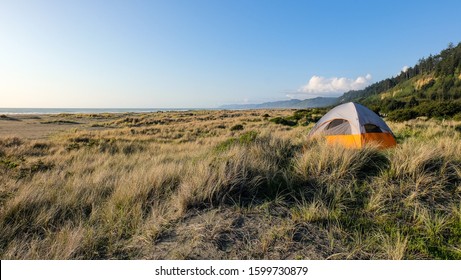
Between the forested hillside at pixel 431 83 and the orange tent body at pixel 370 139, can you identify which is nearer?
the orange tent body at pixel 370 139

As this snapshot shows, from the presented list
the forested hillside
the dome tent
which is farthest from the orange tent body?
the forested hillside

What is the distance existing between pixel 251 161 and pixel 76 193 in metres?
3.22

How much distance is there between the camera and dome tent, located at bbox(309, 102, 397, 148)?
9547 mm

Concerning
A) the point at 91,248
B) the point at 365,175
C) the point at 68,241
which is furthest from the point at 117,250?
the point at 365,175

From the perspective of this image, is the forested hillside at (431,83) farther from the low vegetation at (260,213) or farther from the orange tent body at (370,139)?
the low vegetation at (260,213)

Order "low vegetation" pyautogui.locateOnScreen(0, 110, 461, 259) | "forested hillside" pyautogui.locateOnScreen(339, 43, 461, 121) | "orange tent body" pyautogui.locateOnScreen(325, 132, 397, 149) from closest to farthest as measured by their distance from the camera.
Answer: "low vegetation" pyautogui.locateOnScreen(0, 110, 461, 259), "orange tent body" pyautogui.locateOnScreen(325, 132, 397, 149), "forested hillside" pyautogui.locateOnScreen(339, 43, 461, 121)

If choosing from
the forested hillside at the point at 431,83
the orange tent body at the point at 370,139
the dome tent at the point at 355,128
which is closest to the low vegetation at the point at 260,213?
the orange tent body at the point at 370,139

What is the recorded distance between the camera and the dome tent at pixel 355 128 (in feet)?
31.3

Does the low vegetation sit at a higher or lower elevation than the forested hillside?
lower

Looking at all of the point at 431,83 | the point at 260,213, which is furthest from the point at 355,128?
the point at 431,83

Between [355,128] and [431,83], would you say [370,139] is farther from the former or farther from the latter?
[431,83]

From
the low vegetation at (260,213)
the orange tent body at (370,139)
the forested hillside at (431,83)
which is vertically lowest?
the low vegetation at (260,213)

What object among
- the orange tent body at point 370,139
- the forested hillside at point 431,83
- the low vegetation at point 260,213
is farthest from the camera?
the forested hillside at point 431,83

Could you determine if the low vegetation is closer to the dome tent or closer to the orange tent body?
the orange tent body
